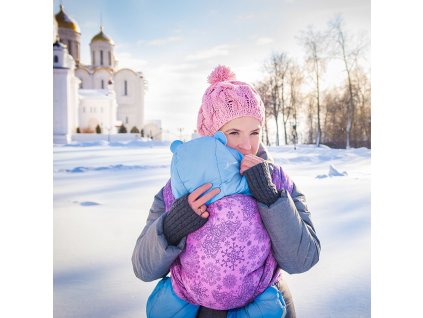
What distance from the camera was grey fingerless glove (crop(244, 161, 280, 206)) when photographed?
0.67m

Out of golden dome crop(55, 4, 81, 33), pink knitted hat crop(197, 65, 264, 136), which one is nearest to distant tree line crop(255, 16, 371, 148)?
golden dome crop(55, 4, 81, 33)

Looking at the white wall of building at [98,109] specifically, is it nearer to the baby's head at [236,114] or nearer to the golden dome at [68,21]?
the golden dome at [68,21]

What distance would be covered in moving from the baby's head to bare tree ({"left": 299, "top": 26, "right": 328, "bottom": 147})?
102cm

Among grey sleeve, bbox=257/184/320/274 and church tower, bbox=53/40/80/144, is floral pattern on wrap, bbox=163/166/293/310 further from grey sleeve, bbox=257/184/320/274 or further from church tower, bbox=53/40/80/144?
church tower, bbox=53/40/80/144

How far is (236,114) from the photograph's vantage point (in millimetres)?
724

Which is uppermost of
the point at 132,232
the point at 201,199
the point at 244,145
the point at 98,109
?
the point at 98,109

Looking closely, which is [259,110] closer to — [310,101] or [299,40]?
[299,40]

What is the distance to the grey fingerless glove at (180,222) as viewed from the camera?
649 mm

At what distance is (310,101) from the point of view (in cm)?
204

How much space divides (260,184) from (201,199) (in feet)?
0.38

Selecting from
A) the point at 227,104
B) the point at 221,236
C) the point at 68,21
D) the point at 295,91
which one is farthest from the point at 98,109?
the point at 221,236

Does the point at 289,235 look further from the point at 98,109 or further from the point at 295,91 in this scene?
the point at 98,109
